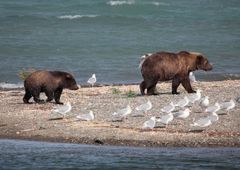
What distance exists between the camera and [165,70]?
22266 mm

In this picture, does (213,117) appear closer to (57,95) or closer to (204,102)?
(204,102)

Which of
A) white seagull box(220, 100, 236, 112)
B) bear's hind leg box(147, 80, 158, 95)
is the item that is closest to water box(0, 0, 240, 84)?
bear's hind leg box(147, 80, 158, 95)

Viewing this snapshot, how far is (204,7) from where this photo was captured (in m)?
50.4

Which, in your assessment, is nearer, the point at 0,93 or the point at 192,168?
the point at 192,168

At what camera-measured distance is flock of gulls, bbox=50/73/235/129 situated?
17344mm

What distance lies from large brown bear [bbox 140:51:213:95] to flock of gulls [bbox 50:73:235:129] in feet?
7.55

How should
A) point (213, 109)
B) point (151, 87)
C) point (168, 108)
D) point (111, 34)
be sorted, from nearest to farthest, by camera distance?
point (213, 109) → point (168, 108) → point (151, 87) → point (111, 34)

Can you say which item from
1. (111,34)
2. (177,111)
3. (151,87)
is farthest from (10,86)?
(111,34)

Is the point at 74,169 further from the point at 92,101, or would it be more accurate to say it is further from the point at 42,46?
the point at 42,46

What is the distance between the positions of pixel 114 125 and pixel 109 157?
224cm

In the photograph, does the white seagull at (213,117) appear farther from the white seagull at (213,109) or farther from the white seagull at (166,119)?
the white seagull at (166,119)

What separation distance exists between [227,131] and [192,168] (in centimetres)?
250

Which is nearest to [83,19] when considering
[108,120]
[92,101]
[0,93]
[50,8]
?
[50,8]

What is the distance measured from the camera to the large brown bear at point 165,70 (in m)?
22.1
